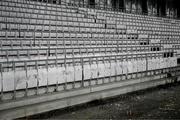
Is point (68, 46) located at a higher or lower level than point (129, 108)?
higher

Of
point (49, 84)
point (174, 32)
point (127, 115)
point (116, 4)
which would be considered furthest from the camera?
point (116, 4)

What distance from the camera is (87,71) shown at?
13.5ft

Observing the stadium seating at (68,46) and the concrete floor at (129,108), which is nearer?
the concrete floor at (129,108)

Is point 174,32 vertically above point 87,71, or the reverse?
point 174,32

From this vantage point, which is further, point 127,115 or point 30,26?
point 30,26

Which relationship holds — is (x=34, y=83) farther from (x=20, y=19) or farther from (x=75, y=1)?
(x=75, y=1)

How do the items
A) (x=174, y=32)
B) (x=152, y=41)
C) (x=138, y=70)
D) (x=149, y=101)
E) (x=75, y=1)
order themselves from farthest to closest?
→ (x=174, y=32), (x=75, y=1), (x=152, y=41), (x=138, y=70), (x=149, y=101)

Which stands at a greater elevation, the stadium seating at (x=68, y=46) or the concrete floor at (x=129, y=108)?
the stadium seating at (x=68, y=46)

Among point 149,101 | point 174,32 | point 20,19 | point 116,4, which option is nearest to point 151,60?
point 149,101

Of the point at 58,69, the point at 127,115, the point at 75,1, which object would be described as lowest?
the point at 127,115

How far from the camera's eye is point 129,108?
3607 mm

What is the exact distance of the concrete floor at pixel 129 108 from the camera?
10.5 feet

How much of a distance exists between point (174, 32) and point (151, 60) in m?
4.34

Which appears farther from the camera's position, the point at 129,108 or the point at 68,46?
the point at 68,46
